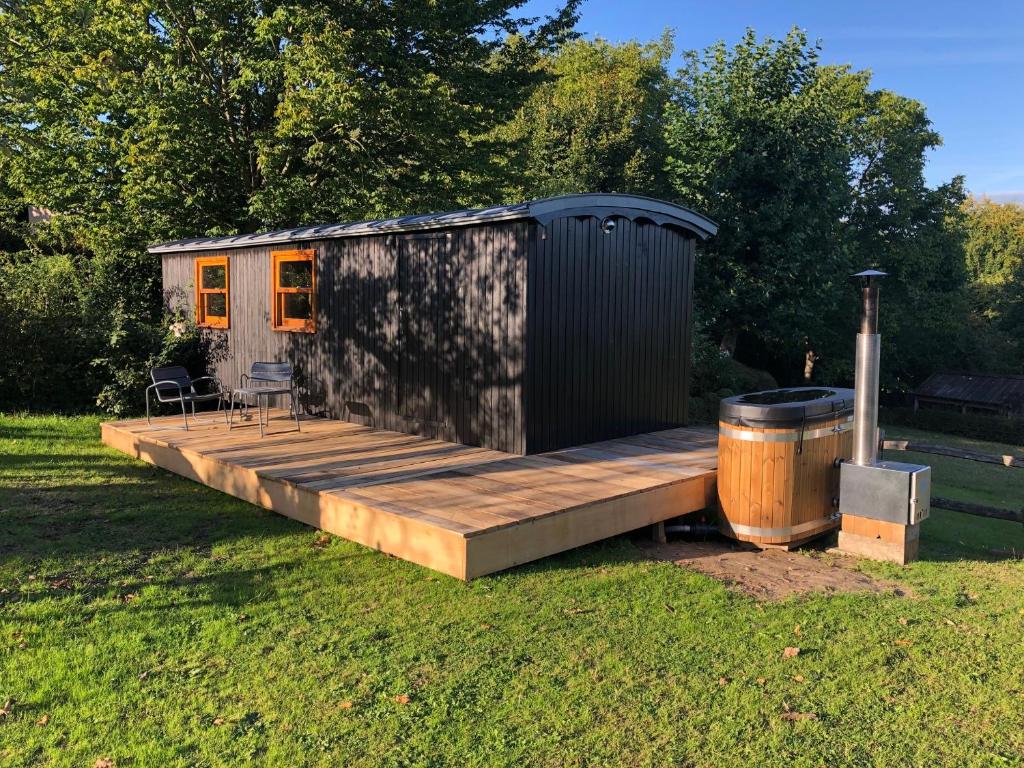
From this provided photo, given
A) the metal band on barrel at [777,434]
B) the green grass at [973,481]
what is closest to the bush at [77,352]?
the metal band on barrel at [777,434]

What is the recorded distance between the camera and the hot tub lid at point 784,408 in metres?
Result: 5.19

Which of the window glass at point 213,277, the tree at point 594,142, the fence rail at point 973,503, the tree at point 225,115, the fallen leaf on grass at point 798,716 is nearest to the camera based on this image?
the fallen leaf on grass at point 798,716

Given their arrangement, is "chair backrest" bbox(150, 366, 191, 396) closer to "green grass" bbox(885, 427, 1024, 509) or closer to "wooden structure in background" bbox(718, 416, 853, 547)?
"wooden structure in background" bbox(718, 416, 853, 547)

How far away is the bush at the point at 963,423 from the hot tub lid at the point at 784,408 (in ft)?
63.4

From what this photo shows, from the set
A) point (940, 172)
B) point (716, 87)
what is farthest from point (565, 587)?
point (940, 172)

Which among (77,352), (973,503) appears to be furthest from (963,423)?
(77,352)

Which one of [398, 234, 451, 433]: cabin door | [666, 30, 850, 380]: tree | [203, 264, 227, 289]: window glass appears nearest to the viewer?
[398, 234, 451, 433]: cabin door

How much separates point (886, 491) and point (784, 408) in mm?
846

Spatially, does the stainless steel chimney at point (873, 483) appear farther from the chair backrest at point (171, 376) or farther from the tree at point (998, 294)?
the tree at point (998, 294)

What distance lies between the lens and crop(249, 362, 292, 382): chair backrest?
8.44m

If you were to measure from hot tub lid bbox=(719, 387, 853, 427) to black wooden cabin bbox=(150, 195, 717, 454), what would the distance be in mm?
1839

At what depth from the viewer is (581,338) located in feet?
23.2

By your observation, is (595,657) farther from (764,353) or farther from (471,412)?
(764,353)

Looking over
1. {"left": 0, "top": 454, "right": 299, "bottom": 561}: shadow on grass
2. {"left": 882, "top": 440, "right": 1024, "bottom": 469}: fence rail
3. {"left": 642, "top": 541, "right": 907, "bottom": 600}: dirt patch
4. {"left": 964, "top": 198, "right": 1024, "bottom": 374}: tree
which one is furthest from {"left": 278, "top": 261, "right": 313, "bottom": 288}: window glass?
{"left": 964, "top": 198, "right": 1024, "bottom": 374}: tree
